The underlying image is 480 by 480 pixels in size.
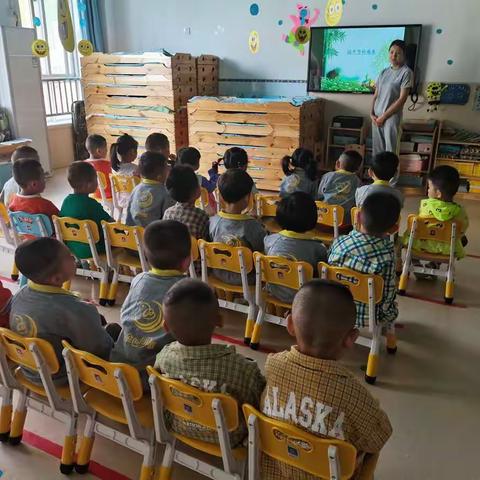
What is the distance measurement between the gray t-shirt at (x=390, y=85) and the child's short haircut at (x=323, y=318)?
4336 millimetres

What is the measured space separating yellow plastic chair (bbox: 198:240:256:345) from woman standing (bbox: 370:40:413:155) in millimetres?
3395

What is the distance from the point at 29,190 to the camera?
10.3 ft

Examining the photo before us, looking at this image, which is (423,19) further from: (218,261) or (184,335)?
(184,335)

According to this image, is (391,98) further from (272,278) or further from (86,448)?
(86,448)

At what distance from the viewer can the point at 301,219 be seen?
241cm

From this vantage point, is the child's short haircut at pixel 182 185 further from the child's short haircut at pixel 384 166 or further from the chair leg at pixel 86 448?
the chair leg at pixel 86 448

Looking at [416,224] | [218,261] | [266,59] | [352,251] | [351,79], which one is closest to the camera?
[352,251]

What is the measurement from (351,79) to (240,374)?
5.40m

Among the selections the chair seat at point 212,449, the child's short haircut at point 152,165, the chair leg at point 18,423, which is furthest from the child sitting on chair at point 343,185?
the chair leg at point 18,423

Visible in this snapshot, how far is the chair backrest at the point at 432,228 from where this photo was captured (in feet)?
9.92

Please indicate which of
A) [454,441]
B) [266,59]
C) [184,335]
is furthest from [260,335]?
[266,59]

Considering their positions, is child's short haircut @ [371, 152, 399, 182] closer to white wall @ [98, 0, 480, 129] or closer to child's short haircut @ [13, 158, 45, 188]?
child's short haircut @ [13, 158, 45, 188]

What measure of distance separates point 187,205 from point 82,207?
0.71 meters

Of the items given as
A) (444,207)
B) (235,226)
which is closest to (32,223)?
(235,226)
